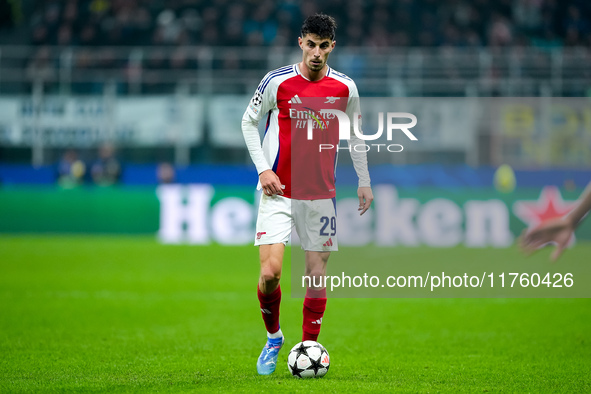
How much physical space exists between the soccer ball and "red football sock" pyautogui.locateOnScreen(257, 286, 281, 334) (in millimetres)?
329

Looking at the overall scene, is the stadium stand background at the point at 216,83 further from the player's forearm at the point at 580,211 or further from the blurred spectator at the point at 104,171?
the player's forearm at the point at 580,211

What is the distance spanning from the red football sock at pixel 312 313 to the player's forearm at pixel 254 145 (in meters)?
0.93

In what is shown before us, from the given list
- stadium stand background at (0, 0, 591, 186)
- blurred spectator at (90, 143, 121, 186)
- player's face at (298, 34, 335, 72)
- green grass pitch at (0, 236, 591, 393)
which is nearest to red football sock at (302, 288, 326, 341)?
green grass pitch at (0, 236, 591, 393)

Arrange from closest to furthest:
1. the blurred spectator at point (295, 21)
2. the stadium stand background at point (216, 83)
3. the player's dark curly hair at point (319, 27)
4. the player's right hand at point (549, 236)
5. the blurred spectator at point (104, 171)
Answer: the player's right hand at point (549, 236) → the player's dark curly hair at point (319, 27) → the stadium stand background at point (216, 83) → the blurred spectator at point (104, 171) → the blurred spectator at point (295, 21)

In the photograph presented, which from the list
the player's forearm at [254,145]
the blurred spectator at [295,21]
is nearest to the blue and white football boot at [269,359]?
the player's forearm at [254,145]

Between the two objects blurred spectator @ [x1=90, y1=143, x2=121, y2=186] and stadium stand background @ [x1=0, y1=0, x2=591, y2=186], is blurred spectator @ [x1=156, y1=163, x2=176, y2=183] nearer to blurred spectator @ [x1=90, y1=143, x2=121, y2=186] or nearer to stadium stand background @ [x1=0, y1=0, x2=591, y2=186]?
stadium stand background @ [x1=0, y1=0, x2=591, y2=186]

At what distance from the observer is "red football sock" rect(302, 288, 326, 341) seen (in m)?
5.65

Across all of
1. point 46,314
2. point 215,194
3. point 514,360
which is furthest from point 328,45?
point 215,194

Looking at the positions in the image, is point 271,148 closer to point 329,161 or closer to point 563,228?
point 329,161

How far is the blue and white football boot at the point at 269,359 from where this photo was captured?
563cm

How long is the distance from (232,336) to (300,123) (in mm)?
2868

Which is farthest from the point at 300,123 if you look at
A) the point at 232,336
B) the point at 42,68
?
the point at 42,68

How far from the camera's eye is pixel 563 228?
3.44 meters

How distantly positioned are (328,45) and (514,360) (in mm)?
2932
